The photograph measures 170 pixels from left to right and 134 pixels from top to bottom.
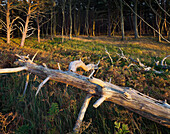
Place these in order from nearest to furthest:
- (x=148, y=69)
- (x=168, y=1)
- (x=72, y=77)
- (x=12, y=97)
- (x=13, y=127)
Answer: (x=13, y=127) < (x=72, y=77) < (x=12, y=97) < (x=148, y=69) < (x=168, y=1)

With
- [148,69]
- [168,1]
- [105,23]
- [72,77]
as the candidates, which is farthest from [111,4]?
[72,77]

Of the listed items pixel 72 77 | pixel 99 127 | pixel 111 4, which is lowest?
pixel 99 127

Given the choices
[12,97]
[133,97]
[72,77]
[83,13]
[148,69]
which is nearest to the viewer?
[133,97]

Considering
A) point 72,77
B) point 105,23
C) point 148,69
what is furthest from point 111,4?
point 72,77

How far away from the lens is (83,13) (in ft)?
113

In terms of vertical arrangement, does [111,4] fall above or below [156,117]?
above

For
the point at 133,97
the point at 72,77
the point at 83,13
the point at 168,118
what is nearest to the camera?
the point at 168,118

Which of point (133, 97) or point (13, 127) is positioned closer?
point (133, 97)

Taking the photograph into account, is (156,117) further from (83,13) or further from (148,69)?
(83,13)

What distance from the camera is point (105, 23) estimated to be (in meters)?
35.5

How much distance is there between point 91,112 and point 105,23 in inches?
1430

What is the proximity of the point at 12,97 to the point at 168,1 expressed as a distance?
1164 inches

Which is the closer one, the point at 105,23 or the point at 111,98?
the point at 111,98

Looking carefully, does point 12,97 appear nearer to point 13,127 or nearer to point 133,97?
point 13,127
